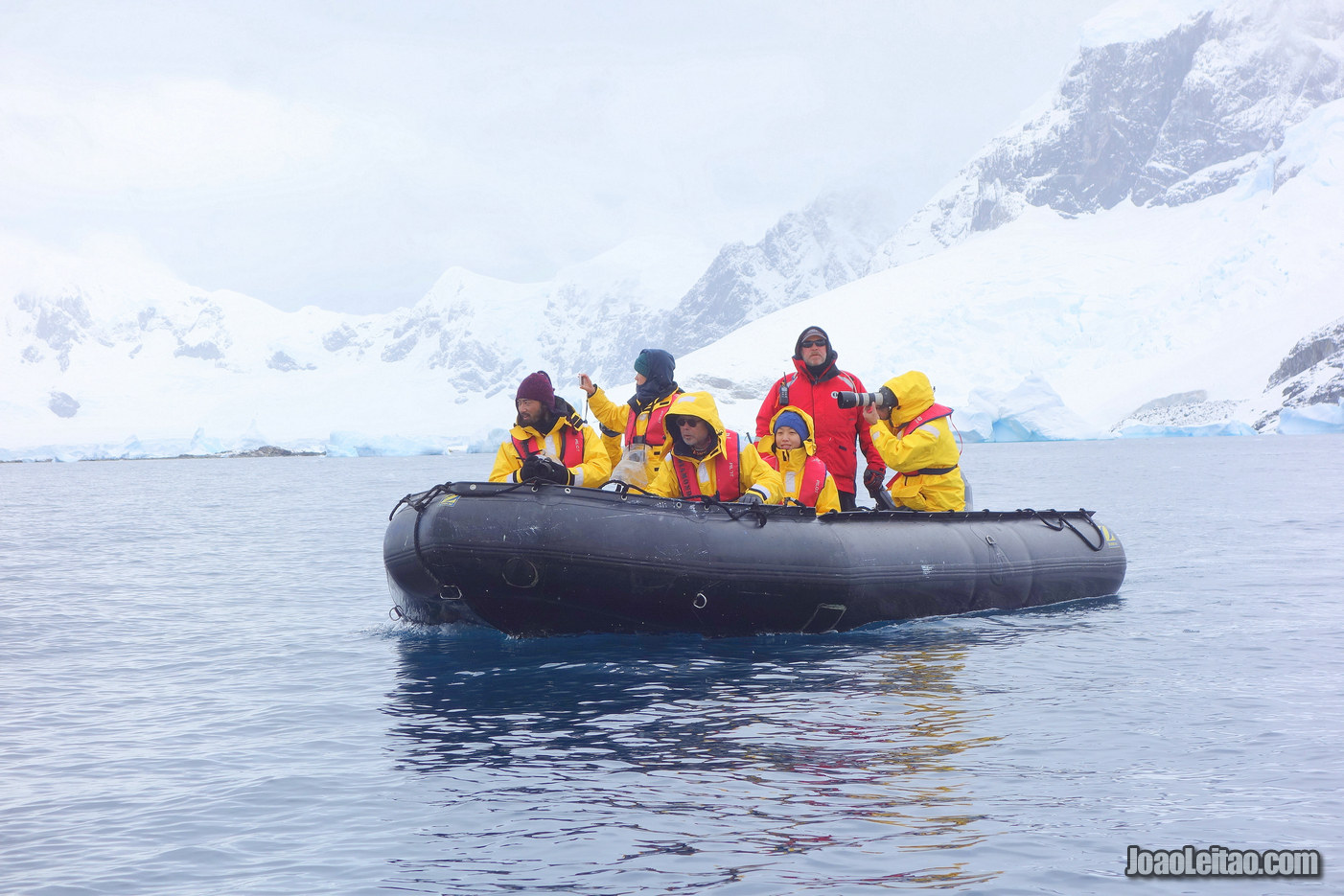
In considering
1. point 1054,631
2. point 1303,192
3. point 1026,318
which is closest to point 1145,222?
point 1303,192

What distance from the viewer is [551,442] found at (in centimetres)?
897

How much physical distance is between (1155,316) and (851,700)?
307 ft

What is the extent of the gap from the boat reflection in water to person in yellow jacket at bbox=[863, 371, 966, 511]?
1.51m

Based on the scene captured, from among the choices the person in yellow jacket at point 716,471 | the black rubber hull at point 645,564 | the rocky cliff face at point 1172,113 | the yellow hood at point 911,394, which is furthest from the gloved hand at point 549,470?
the rocky cliff face at point 1172,113

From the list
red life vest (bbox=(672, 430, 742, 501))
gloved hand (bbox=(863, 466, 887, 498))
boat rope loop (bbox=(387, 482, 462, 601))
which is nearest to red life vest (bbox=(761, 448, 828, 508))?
red life vest (bbox=(672, 430, 742, 501))

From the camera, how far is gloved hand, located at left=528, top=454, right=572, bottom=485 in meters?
8.26

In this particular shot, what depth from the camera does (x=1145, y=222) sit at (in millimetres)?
125562

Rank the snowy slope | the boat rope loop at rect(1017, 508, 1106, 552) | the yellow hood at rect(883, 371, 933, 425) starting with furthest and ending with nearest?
the snowy slope
the boat rope loop at rect(1017, 508, 1106, 552)
the yellow hood at rect(883, 371, 933, 425)

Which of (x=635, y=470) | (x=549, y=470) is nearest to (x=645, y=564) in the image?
(x=549, y=470)

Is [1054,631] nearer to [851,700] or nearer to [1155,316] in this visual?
[851,700]

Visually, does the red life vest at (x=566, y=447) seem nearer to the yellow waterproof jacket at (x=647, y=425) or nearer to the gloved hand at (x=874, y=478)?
the yellow waterproof jacket at (x=647, y=425)

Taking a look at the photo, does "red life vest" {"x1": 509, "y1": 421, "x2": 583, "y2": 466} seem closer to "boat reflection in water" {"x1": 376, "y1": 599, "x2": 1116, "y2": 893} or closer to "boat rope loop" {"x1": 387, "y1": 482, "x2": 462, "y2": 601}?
"boat rope loop" {"x1": 387, "y1": 482, "x2": 462, "y2": 601}

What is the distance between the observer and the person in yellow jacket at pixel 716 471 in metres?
8.60

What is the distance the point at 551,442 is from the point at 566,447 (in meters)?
0.11
